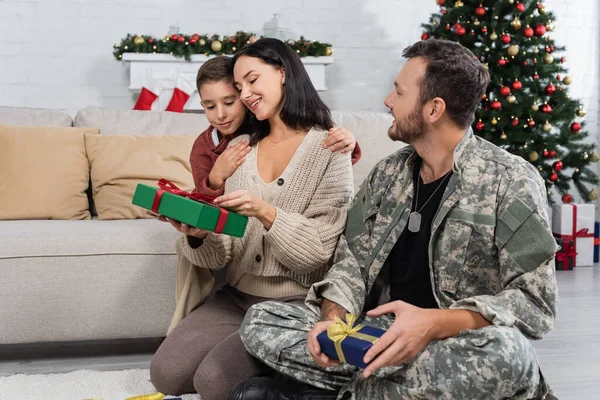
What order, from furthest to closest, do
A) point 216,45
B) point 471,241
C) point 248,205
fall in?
1. point 216,45
2. point 248,205
3. point 471,241

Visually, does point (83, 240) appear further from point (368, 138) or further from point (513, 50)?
point (513, 50)

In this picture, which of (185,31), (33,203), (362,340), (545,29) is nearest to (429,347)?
(362,340)

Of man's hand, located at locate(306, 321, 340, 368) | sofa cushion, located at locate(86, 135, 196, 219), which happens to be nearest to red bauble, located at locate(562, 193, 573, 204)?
sofa cushion, located at locate(86, 135, 196, 219)

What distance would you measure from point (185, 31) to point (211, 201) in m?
3.44

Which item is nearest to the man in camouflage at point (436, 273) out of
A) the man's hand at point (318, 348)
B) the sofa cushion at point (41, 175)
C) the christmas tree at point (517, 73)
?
the man's hand at point (318, 348)

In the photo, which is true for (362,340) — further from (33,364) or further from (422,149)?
(33,364)

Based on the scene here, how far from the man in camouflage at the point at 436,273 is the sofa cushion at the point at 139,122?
140 cm

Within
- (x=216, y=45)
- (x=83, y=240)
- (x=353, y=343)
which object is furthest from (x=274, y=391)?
(x=216, y=45)

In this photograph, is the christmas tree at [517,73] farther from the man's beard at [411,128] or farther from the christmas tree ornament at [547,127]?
the man's beard at [411,128]

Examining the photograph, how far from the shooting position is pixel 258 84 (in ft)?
6.66

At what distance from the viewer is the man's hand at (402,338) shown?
1454 millimetres

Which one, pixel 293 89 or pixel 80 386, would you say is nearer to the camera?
pixel 293 89

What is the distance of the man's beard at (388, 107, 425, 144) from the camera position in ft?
5.87

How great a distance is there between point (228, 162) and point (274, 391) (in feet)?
2.19
